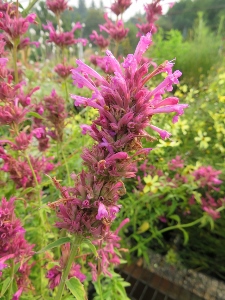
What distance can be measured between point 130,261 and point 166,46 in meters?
5.57

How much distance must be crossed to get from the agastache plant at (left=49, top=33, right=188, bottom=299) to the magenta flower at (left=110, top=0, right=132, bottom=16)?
4.39 ft

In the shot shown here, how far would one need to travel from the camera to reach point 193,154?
90.4 inches

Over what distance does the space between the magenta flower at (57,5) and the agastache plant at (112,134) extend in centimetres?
132

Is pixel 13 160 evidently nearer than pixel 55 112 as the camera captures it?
Yes

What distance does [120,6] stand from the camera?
5.94ft

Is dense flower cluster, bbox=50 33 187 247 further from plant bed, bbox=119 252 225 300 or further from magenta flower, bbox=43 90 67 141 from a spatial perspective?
plant bed, bbox=119 252 225 300

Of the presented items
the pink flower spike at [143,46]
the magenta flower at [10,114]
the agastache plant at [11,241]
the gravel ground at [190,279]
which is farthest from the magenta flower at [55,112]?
the gravel ground at [190,279]

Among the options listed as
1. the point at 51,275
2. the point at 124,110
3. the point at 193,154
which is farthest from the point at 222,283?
the point at 124,110

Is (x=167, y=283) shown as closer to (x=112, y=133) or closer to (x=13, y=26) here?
(x=112, y=133)

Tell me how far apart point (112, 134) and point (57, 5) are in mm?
1501

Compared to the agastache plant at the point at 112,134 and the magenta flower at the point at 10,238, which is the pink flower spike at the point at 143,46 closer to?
the agastache plant at the point at 112,134

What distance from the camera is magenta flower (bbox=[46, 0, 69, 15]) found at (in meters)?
1.75

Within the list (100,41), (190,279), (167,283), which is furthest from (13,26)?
(190,279)

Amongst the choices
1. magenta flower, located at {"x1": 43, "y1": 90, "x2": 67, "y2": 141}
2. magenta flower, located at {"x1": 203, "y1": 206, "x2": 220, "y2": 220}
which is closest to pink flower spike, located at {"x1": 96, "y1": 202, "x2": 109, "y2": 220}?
magenta flower, located at {"x1": 43, "y1": 90, "x2": 67, "y2": 141}
